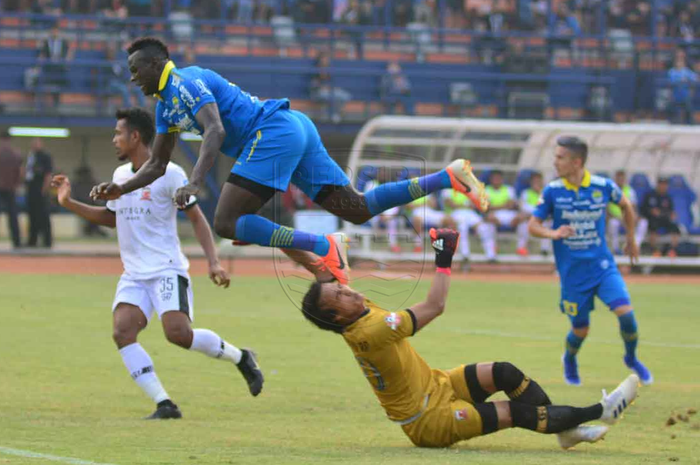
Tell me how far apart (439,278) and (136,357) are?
2686 millimetres

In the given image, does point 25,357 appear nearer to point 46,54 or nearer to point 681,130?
point 681,130

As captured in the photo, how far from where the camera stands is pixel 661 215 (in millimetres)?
25328

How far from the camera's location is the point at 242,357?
8977 millimetres

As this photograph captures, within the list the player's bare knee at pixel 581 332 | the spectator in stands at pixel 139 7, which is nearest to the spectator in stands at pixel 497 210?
the spectator in stands at pixel 139 7

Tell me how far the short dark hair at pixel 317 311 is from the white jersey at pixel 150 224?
2.00 metres

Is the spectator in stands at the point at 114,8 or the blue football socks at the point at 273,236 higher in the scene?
the spectator in stands at the point at 114,8

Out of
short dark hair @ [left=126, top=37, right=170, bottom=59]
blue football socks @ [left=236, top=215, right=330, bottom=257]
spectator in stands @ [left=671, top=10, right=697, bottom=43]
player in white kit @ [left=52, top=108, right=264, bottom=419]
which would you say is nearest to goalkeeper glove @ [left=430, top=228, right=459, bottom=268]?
blue football socks @ [left=236, top=215, right=330, bottom=257]

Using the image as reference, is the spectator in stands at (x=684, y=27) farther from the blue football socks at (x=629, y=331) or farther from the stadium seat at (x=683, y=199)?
the blue football socks at (x=629, y=331)

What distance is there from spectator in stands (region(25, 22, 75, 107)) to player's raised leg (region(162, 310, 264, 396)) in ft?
73.6

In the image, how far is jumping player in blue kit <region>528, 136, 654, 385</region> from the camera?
1059 cm

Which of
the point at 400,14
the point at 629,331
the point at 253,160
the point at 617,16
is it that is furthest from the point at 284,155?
the point at 617,16

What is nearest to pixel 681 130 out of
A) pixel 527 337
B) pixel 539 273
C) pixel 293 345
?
pixel 539 273

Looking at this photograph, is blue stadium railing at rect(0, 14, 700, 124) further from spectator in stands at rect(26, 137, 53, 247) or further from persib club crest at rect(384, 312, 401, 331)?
persib club crest at rect(384, 312, 401, 331)

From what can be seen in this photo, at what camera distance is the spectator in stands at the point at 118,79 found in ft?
98.0
